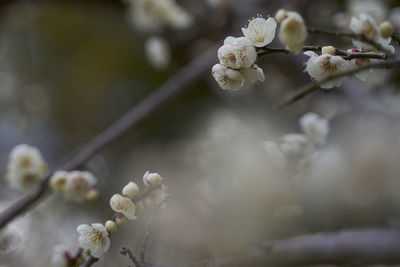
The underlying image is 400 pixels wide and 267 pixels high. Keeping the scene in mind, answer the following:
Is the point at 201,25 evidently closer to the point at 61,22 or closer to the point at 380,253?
the point at 61,22

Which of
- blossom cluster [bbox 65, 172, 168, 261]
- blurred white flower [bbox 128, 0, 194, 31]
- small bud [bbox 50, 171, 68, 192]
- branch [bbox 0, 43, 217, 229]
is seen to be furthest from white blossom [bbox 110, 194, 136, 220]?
blurred white flower [bbox 128, 0, 194, 31]

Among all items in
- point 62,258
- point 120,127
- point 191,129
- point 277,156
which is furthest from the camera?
point 191,129

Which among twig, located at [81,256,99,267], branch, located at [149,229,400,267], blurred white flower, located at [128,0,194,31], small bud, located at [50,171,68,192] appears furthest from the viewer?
Answer: blurred white flower, located at [128,0,194,31]

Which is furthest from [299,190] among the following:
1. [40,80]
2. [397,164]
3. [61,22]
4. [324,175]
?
[61,22]

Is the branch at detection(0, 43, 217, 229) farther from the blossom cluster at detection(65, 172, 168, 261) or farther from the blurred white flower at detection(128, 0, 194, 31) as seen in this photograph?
the blossom cluster at detection(65, 172, 168, 261)

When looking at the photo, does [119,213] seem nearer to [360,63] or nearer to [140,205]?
[140,205]

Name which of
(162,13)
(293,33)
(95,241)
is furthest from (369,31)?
(162,13)
